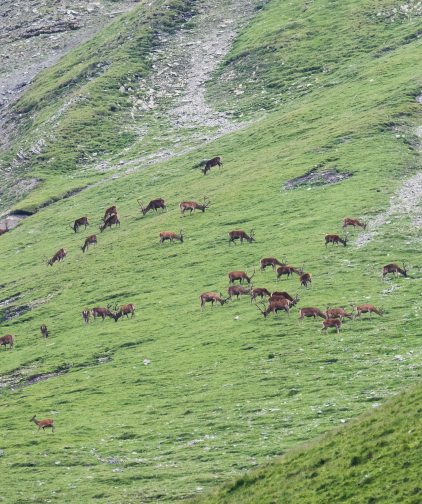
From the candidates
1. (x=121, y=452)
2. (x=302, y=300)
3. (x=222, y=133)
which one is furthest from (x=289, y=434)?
(x=222, y=133)

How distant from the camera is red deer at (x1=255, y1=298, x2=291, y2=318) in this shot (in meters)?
56.1

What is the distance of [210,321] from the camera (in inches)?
2320

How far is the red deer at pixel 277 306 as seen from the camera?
184 feet

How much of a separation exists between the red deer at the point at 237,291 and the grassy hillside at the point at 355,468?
24852mm

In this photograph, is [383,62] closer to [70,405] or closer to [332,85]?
[332,85]

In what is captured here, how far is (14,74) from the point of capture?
157 metres

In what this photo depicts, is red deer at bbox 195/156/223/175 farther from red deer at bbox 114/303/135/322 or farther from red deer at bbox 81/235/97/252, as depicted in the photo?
red deer at bbox 114/303/135/322

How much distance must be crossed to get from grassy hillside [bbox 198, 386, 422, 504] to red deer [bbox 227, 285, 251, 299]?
24.9m

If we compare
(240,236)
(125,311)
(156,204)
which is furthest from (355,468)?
(156,204)

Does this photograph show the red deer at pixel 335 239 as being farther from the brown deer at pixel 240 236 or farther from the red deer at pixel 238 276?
the brown deer at pixel 240 236

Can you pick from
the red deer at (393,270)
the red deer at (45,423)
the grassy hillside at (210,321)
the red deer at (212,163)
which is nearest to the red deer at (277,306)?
the grassy hillside at (210,321)

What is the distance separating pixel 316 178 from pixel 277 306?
Result: 93.3 ft

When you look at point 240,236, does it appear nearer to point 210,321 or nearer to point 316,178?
point 316,178

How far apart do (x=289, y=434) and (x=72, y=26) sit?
13643 cm
